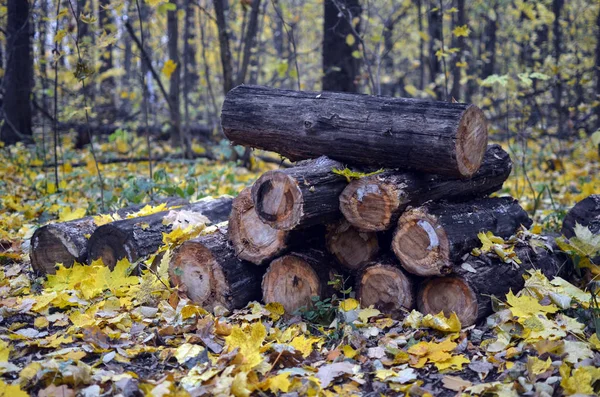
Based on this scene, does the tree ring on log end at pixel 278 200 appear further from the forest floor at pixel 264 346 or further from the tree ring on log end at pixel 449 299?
the tree ring on log end at pixel 449 299

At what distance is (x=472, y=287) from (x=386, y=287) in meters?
0.53

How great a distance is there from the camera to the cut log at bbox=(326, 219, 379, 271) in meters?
3.73

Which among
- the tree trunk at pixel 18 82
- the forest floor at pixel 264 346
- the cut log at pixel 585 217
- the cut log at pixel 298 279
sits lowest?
the forest floor at pixel 264 346

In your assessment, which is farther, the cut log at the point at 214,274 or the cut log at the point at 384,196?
the cut log at the point at 214,274

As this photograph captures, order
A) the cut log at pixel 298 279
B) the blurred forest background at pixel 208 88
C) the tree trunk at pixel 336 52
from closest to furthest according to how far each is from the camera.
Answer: the cut log at pixel 298 279, the blurred forest background at pixel 208 88, the tree trunk at pixel 336 52

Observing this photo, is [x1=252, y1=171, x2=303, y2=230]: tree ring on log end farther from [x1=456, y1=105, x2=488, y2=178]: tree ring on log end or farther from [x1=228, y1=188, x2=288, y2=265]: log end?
[x1=456, y1=105, x2=488, y2=178]: tree ring on log end

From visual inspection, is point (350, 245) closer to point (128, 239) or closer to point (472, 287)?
point (472, 287)

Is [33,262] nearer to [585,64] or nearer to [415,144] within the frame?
[415,144]

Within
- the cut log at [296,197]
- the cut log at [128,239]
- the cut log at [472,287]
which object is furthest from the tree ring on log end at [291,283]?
the cut log at [128,239]

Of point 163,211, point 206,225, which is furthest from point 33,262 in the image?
point 206,225

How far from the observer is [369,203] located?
350cm

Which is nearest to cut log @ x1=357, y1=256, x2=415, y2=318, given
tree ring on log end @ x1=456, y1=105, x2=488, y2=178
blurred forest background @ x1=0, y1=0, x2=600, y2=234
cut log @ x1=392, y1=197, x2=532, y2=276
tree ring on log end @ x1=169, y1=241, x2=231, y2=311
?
cut log @ x1=392, y1=197, x2=532, y2=276

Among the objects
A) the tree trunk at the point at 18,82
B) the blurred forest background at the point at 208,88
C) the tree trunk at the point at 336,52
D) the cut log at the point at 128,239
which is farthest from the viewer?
the tree trunk at the point at 18,82

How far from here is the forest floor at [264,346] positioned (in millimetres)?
2670
